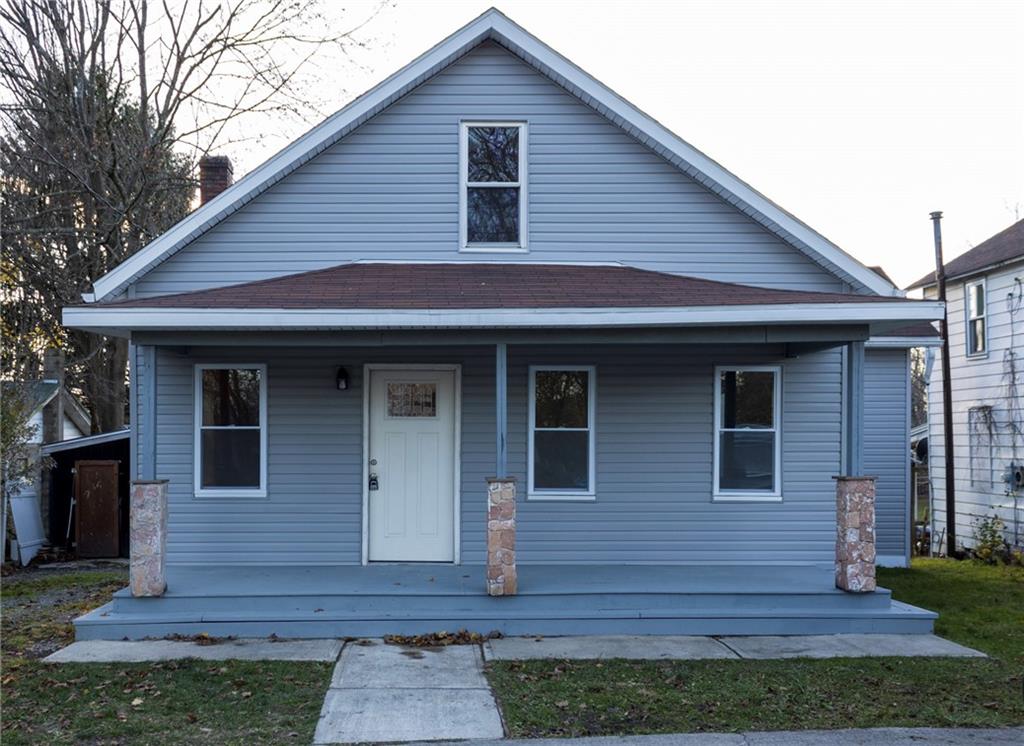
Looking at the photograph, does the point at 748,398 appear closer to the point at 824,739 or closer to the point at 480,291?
the point at 480,291

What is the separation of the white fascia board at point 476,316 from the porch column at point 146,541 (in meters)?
1.48

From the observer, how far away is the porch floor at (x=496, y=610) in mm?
8656

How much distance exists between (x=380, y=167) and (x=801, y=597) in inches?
243

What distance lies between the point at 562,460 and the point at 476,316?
2.57m

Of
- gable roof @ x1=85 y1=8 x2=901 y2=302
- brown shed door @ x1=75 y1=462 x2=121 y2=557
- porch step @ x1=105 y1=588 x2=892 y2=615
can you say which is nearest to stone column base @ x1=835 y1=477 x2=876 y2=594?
porch step @ x1=105 y1=588 x2=892 y2=615

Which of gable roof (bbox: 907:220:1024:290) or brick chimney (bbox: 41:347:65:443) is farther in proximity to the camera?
brick chimney (bbox: 41:347:65:443)

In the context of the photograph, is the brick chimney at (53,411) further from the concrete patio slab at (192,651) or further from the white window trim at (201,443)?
the concrete patio slab at (192,651)

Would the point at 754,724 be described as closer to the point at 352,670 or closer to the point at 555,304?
the point at 352,670

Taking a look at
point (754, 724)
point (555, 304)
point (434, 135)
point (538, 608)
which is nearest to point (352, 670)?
point (538, 608)

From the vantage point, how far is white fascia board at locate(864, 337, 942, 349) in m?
12.9

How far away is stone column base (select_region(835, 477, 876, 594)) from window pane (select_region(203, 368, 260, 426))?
239 inches

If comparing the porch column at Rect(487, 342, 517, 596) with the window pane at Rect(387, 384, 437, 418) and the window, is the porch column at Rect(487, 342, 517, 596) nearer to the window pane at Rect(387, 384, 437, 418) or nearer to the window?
the window pane at Rect(387, 384, 437, 418)

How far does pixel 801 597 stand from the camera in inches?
356

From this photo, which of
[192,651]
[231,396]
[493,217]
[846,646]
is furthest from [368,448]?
[846,646]
